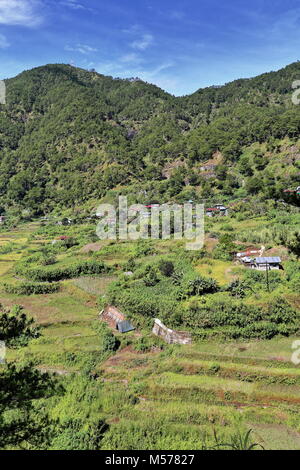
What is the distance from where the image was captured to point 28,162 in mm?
89312

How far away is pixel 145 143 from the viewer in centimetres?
8800

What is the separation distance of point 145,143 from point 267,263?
71.0 metres

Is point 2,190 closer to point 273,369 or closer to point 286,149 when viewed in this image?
point 286,149

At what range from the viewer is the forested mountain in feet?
201

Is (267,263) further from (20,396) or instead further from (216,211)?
(216,211)

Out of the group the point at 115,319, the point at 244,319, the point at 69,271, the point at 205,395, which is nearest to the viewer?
the point at 205,395

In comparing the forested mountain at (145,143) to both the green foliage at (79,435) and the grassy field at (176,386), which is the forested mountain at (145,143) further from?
the green foliage at (79,435)

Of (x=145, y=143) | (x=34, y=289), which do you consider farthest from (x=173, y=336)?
(x=145, y=143)

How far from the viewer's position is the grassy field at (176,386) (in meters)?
11.7

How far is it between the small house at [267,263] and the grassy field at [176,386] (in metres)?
7.86

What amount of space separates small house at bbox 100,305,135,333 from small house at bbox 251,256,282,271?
431 inches

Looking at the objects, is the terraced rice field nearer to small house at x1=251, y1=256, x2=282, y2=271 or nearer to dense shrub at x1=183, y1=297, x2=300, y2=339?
dense shrub at x1=183, y1=297, x2=300, y2=339

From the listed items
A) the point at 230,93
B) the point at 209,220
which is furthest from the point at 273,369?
the point at 230,93

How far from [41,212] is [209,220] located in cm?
4086
